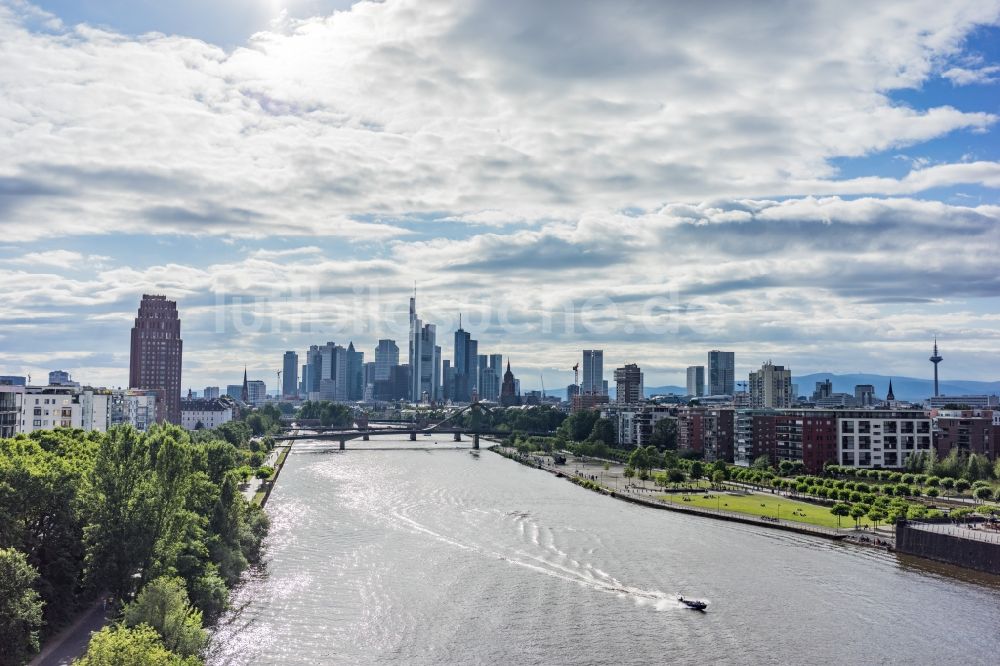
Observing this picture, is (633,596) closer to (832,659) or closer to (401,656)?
(832,659)

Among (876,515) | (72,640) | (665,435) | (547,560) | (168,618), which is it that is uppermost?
(665,435)

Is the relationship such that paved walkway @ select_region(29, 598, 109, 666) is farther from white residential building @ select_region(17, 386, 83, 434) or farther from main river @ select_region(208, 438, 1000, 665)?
white residential building @ select_region(17, 386, 83, 434)

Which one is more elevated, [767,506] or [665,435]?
[665,435]

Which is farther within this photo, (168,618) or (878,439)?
(878,439)

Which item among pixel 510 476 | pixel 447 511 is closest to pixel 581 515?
pixel 447 511

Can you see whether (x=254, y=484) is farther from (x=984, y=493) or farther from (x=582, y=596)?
(x=984, y=493)

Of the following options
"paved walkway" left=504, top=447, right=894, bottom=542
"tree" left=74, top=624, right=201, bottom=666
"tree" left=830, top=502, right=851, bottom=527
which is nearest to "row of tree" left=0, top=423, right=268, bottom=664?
"tree" left=74, top=624, right=201, bottom=666

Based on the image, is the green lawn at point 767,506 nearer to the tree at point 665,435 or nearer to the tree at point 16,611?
the tree at point 665,435

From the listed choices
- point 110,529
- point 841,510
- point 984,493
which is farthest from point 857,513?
point 110,529
